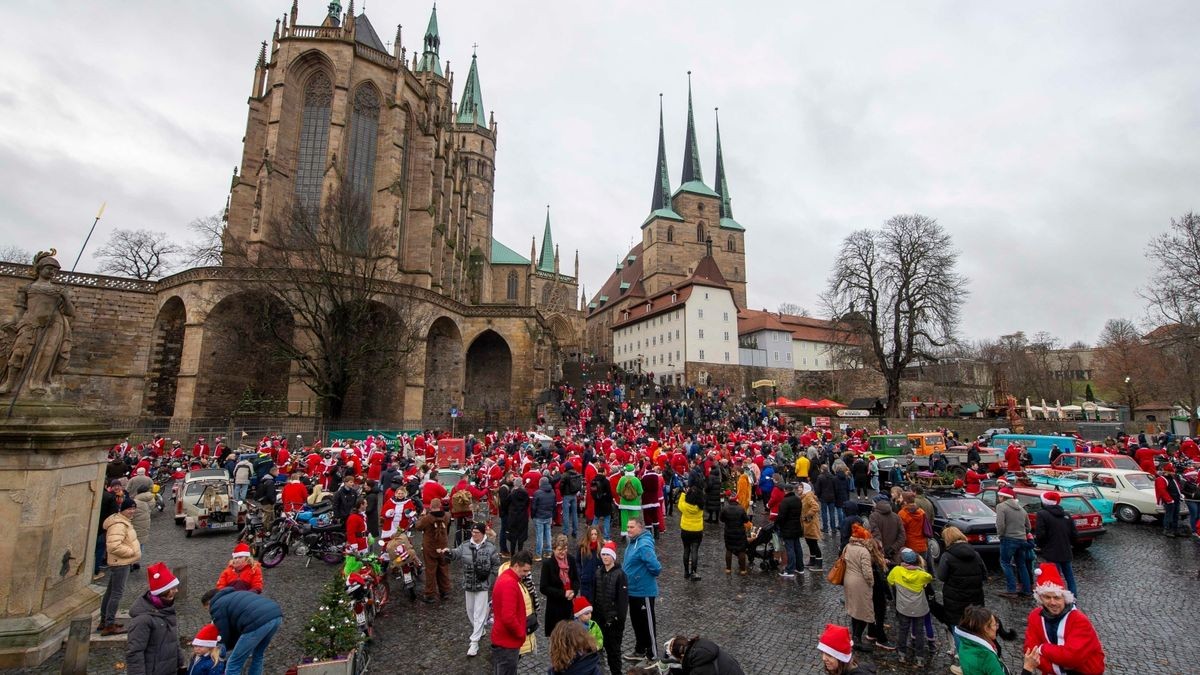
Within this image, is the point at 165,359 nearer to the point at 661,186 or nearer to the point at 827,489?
the point at 827,489

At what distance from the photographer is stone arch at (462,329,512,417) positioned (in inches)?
1287

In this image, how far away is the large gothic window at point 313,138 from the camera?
3031 centimetres

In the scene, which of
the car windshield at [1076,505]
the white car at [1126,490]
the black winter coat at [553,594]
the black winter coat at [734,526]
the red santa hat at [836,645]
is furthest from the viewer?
the white car at [1126,490]

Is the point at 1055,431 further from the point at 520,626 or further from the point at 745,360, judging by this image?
the point at 520,626

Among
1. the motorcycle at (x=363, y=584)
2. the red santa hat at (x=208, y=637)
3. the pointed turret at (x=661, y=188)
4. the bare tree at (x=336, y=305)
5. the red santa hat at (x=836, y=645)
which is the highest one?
the pointed turret at (x=661, y=188)

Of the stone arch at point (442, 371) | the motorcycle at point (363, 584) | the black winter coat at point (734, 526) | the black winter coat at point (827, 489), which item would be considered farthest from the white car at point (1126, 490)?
the stone arch at point (442, 371)

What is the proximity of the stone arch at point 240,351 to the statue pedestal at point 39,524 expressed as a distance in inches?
816

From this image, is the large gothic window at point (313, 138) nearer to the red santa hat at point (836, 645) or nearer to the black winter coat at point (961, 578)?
the black winter coat at point (961, 578)

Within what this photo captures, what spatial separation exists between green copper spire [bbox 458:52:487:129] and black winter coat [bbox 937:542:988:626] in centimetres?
6350

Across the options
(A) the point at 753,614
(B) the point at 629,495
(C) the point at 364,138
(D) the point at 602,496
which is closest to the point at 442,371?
(C) the point at 364,138

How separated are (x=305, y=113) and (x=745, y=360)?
36.9m

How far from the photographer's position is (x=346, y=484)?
953cm

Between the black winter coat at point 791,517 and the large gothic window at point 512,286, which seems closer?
the black winter coat at point 791,517

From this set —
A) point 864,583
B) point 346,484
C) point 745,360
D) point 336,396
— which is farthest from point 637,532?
point 745,360
